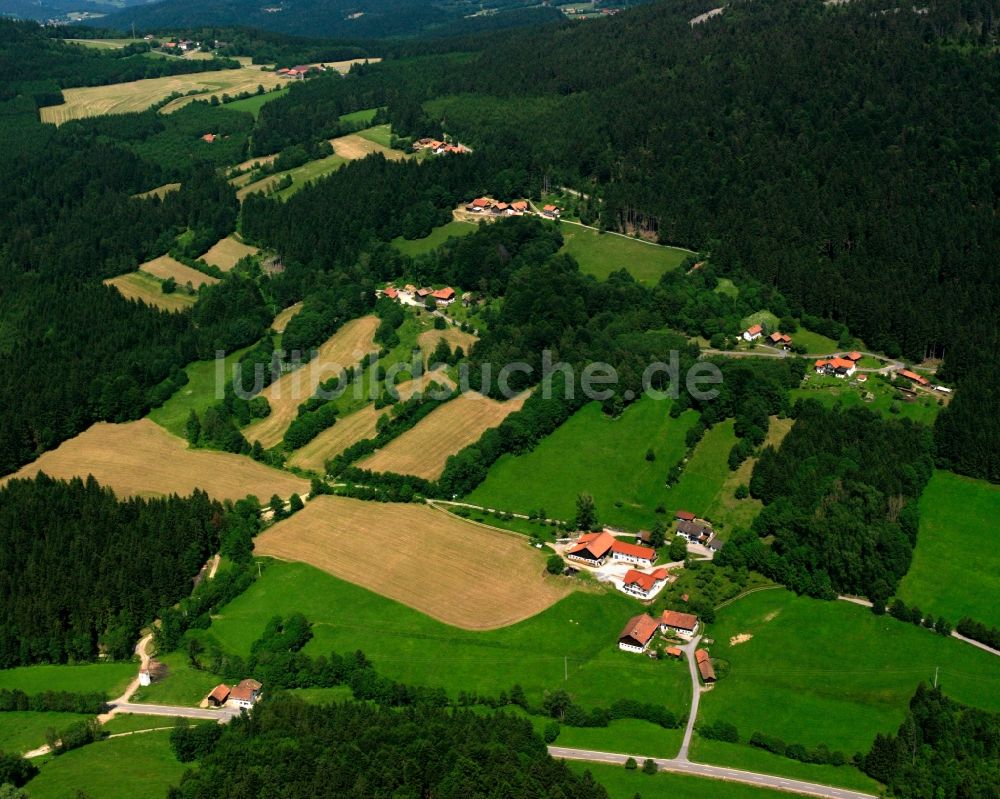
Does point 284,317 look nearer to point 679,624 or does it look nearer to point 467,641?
point 467,641

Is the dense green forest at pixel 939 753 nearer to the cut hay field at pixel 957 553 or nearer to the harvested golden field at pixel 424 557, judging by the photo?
the cut hay field at pixel 957 553

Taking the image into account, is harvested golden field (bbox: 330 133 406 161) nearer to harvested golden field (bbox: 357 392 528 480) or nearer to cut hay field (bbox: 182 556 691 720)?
harvested golden field (bbox: 357 392 528 480)

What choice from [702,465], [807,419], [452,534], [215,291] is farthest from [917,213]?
[215,291]

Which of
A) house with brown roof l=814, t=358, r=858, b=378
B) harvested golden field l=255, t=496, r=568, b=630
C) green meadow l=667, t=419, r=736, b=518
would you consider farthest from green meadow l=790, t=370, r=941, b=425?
Answer: harvested golden field l=255, t=496, r=568, b=630

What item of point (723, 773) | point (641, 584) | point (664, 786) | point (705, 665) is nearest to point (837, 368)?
point (641, 584)

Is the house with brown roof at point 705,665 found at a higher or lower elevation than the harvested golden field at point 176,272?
lower

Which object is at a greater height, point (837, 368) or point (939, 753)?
point (837, 368)

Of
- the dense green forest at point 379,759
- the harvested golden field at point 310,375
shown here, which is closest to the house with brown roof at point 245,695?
the dense green forest at point 379,759
